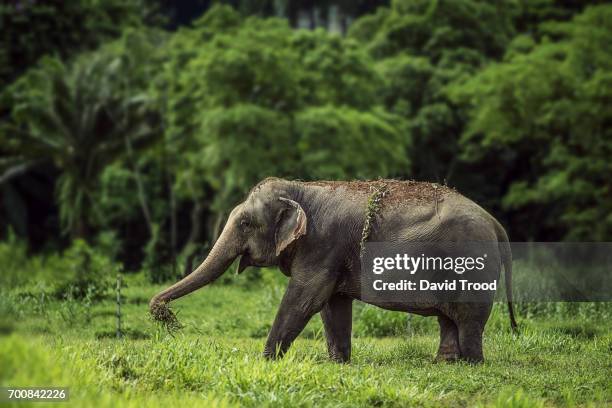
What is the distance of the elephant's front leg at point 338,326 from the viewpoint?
403 inches

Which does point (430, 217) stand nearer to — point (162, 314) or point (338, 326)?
point (338, 326)

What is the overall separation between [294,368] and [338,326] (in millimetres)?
1914

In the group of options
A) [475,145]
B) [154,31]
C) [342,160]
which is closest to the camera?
[342,160]

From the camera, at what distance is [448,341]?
33.8 ft

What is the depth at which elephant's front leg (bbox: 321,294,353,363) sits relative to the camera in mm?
10242

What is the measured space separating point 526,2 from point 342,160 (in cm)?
1534

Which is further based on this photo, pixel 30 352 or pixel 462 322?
pixel 462 322

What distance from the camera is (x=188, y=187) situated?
39.0m

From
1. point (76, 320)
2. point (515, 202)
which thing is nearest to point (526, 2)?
point (515, 202)

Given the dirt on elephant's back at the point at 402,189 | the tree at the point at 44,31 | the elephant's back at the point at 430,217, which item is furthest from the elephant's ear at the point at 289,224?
the tree at the point at 44,31

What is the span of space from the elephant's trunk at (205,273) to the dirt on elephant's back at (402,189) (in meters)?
1.30

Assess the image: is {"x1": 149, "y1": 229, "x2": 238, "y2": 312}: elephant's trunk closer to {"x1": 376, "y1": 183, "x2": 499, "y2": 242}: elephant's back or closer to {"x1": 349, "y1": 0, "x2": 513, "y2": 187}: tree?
{"x1": 376, "y1": 183, "x2": 499, "y2": 242}: elephant's back

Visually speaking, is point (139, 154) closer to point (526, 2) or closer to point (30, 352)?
point (526, 2)

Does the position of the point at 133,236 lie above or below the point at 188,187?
below
